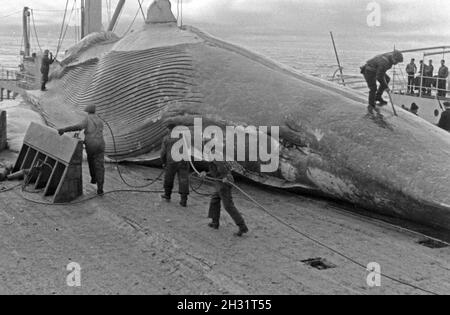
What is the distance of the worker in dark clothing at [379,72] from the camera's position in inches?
402

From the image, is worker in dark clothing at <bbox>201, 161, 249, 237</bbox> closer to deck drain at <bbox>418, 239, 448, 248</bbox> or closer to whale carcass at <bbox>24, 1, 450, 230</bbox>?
whale carcass at <bbox>24, 1, 450, 230</bbox>

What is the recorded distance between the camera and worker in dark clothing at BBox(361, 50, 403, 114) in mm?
10219

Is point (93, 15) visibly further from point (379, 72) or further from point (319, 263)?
point (319, 263)

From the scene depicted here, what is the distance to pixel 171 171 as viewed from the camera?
10.7 meters

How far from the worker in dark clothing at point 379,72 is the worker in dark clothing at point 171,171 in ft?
11.7

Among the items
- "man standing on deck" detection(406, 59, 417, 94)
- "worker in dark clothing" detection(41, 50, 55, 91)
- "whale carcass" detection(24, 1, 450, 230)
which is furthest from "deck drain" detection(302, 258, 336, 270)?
"man standing on deck" detection(406, 59, 417, 94)

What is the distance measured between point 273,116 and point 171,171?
2.21 meters

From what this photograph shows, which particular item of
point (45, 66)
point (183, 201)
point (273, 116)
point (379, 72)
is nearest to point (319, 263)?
point (183, 201)

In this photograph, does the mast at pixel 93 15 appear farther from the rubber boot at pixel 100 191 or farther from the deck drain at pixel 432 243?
the deck drain at pixel 432 243
